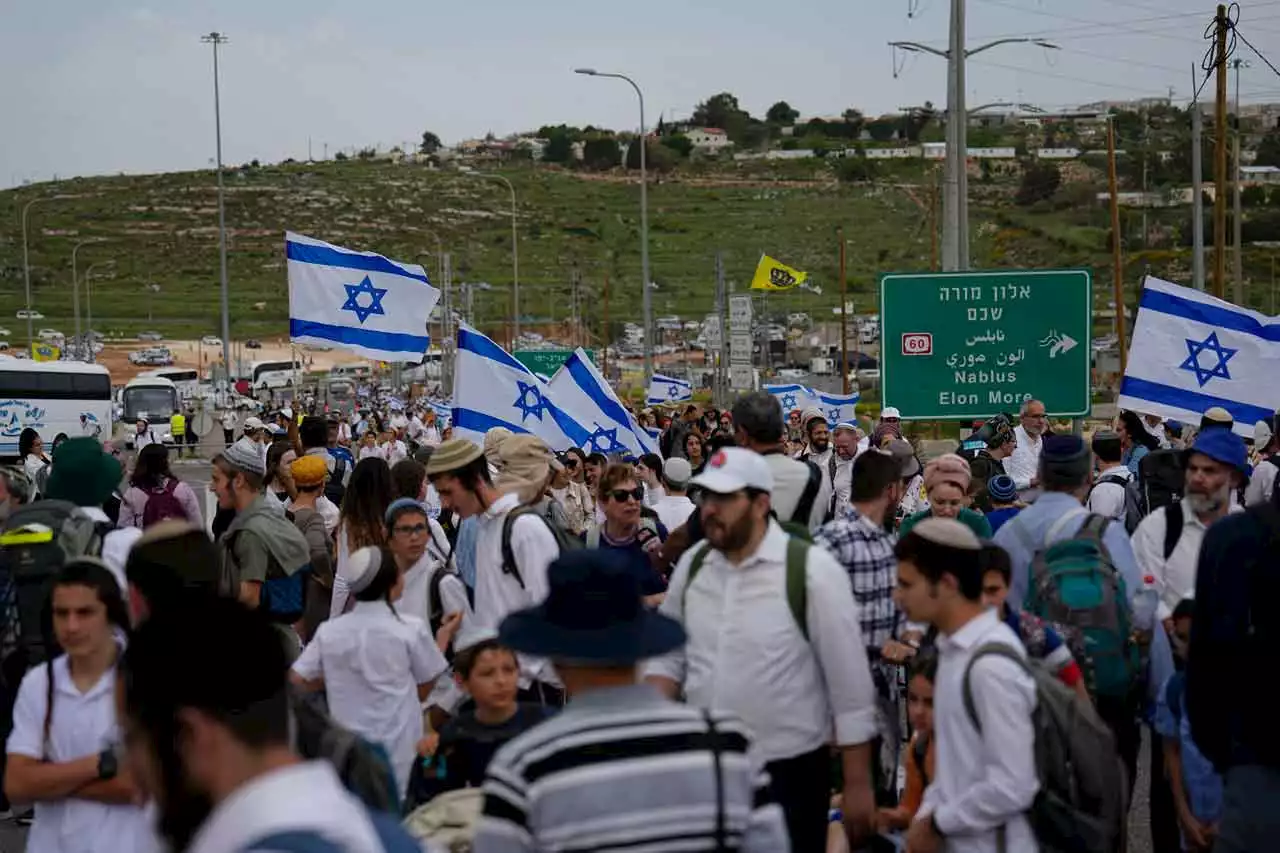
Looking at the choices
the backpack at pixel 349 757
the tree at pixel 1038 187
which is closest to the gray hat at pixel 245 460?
the backpack at pixel 349 757

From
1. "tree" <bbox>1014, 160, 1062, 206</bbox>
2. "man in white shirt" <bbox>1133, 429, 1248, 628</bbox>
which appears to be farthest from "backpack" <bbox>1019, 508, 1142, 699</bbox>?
"tree" <bbox>1014, 160, 1062, 206</bbox>

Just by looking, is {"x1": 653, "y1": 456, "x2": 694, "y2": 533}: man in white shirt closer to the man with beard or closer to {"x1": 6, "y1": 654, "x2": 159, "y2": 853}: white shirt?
{"x1": 6, "y1": 654, "x2": 159, "y2": 853}: white shirt

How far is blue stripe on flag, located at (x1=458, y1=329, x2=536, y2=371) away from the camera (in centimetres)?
1439

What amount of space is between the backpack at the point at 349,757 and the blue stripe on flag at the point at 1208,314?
1162 cm

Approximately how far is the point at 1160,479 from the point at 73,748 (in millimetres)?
7046

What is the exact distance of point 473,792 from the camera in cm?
534

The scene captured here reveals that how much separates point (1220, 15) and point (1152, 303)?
11.7 meters

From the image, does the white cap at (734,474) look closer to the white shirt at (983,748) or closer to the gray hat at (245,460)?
the white shirt at (983,748)

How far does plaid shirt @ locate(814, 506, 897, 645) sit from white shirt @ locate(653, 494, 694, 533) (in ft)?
13.2

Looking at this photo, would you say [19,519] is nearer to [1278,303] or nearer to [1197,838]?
[1197,838]

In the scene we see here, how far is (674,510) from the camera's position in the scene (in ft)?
37.4

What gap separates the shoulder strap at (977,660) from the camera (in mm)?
4906

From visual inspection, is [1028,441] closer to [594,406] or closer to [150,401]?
[594,406]

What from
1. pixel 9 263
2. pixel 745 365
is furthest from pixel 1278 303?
pixel 9 263
